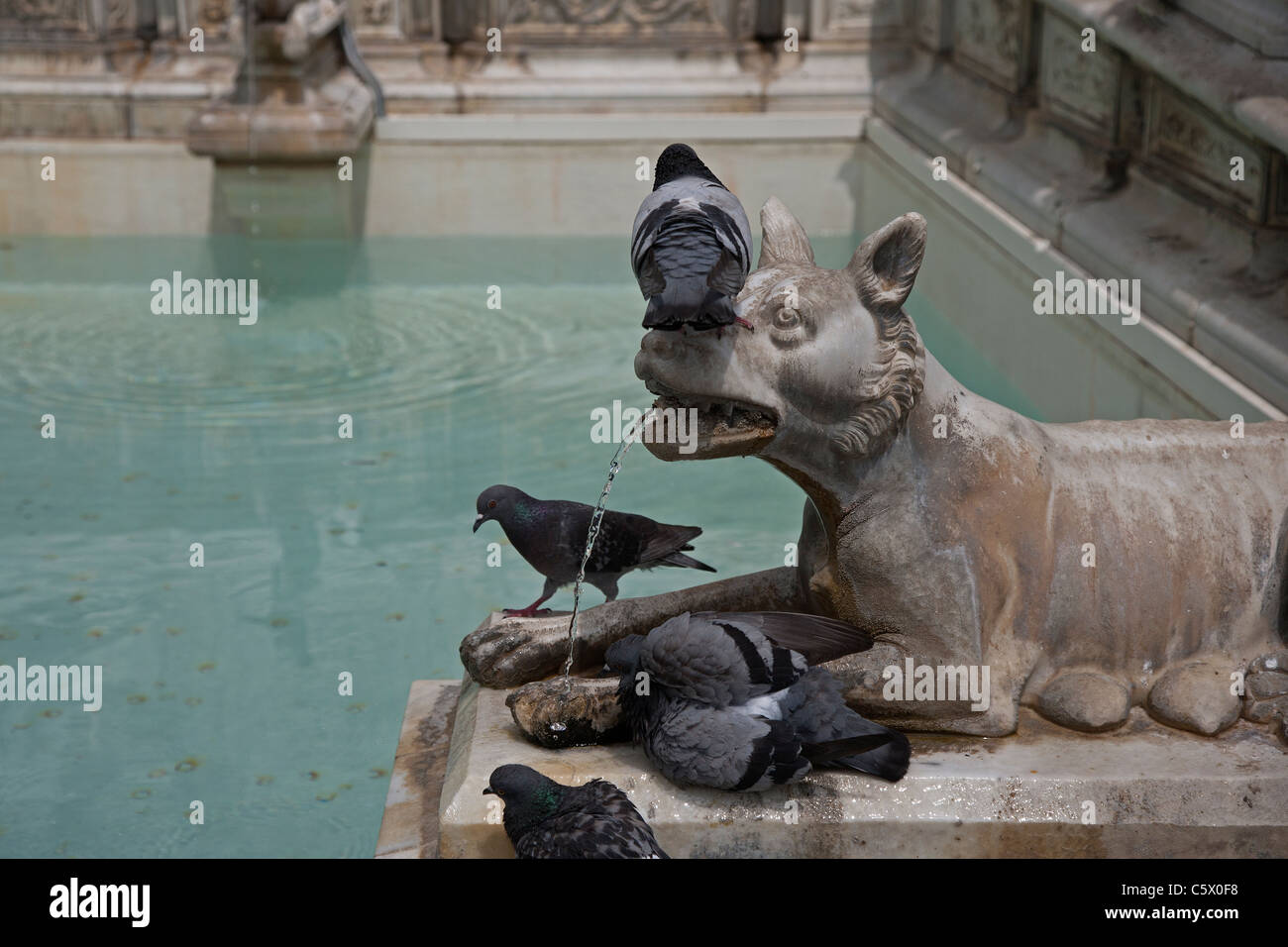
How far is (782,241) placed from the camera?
9.82 feet

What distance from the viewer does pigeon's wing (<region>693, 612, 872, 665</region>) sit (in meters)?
2.93

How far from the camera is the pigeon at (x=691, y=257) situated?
105 inches

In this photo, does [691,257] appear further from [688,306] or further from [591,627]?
[591,627]

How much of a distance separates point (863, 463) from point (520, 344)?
5.68 m

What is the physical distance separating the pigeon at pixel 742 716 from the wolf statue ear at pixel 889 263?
623 millimetres

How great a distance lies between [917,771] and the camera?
2809 millimetres

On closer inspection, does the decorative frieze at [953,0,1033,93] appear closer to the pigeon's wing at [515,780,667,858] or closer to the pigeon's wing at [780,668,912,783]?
the pigeon's wing at [780,668,912,783]

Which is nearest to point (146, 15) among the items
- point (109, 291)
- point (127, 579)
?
point (109, 291)

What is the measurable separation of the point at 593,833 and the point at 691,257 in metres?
0.96

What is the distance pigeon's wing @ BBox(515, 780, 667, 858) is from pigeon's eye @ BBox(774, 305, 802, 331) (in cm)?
85

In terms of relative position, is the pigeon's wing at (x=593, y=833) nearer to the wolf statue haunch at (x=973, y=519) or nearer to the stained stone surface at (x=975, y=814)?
the stained stone surface at (x=975, y=814)

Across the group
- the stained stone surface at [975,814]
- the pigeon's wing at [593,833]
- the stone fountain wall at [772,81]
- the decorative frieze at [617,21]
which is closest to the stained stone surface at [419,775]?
the stained stone surface at [975,814]

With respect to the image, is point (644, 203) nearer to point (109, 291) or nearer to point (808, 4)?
point (109, 291)

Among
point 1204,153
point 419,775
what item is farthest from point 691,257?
point 1204,153
